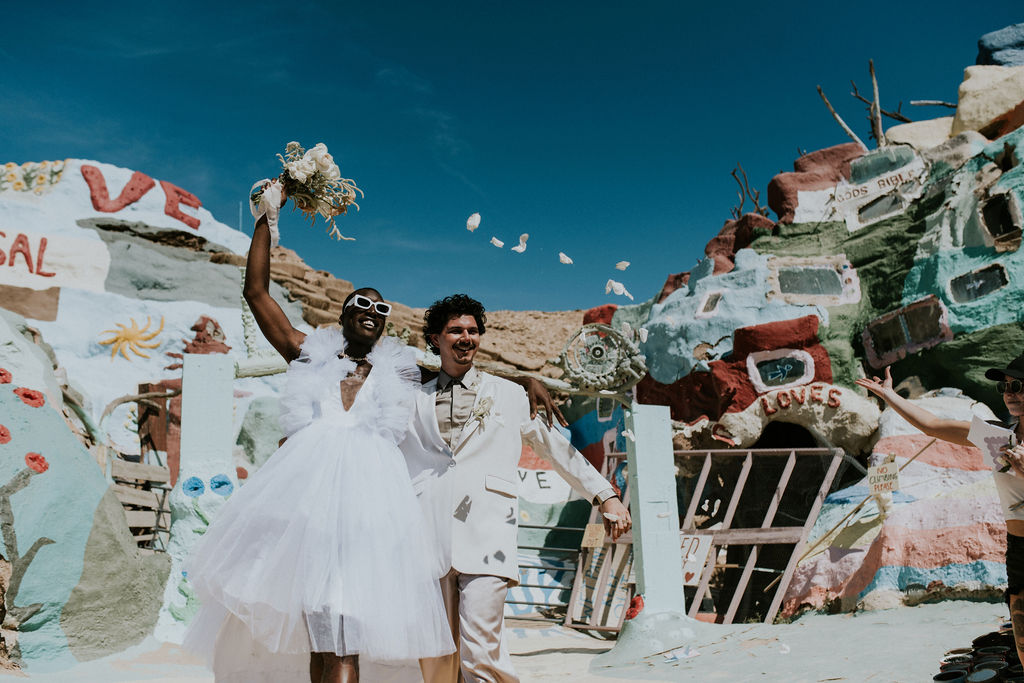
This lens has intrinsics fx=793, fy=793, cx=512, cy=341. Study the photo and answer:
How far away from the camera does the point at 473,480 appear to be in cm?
291

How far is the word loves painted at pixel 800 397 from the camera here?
39.9ft

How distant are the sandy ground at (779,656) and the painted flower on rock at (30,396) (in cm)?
194

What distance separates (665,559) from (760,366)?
7132 millimetres

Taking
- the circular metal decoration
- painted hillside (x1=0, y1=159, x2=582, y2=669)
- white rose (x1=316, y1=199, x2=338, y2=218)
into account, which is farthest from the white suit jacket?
the circular metal decoration

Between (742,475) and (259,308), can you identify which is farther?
(742,475)

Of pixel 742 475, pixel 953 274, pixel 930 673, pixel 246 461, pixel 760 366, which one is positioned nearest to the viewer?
pixel 930 673

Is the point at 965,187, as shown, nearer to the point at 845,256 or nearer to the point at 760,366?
the point at 845,256

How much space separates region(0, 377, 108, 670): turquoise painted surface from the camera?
5.10 meters

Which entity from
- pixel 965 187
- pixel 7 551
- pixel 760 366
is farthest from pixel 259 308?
pixel 965 187

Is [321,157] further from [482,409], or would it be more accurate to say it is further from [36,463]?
[36,463]

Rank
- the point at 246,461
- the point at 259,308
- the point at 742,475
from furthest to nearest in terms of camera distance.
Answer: the point at 246,461 → the point at 742,475 → the point at 259,308

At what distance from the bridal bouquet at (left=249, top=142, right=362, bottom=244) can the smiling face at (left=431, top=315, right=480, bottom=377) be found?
0.57 meters

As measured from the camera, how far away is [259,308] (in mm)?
2854

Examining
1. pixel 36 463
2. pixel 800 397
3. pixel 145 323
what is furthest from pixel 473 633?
pixel 145 323
